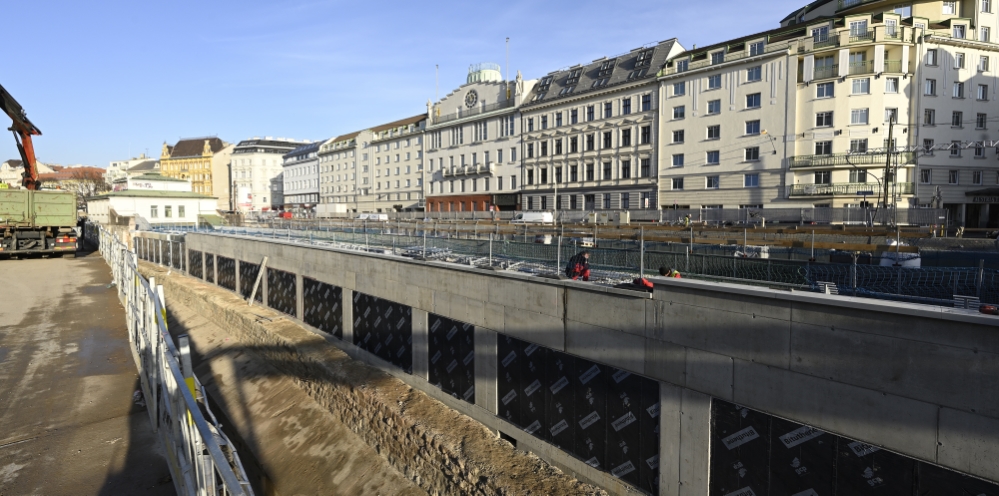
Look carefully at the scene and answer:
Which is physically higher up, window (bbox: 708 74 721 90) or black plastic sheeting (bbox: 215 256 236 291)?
window (bbox: 708 74 721 90)

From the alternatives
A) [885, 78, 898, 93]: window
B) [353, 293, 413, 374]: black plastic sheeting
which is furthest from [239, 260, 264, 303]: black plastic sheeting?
[885, 78, 898, 93]: window

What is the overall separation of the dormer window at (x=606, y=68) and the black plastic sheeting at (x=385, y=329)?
43813 millimetres

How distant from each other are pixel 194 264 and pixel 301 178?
3102 inches

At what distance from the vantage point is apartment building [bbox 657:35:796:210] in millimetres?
41812

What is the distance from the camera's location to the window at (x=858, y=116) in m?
40.2

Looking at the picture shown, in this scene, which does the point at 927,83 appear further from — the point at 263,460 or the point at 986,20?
the point at 263,460

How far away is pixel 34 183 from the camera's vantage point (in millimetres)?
37281

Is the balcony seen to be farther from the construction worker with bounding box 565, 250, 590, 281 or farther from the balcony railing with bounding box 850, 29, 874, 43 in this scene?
the construction worker with bounding box 565, 250, 590, 281

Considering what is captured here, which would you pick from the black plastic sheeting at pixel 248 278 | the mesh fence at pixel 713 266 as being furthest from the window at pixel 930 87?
the black plastic sheeting at pixel 248 278

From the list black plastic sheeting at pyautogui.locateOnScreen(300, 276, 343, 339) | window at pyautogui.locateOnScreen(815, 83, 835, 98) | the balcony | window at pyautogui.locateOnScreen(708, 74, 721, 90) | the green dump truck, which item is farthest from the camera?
window at pyautogui.locateOnScreen(708, 74, 721, 90)

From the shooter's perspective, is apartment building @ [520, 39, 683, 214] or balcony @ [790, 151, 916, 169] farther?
apartment building @ [520, 39, 683, 214]

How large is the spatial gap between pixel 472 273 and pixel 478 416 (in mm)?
2874

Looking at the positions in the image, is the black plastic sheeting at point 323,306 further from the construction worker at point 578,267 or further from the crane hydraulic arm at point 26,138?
the crane hydraulic arm at point 26,138

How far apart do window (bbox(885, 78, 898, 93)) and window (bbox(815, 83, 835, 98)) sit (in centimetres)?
392
